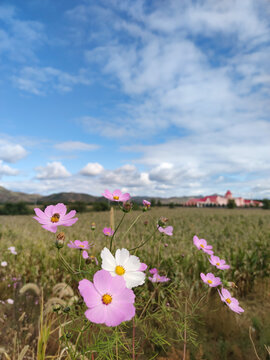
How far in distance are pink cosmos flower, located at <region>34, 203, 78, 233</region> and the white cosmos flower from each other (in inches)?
7.6

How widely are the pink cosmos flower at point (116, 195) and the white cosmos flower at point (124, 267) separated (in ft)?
1.13

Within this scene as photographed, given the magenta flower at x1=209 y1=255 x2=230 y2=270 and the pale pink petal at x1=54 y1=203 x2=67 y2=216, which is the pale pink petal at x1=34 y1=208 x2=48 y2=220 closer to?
the pale pink petal at x1=54 y1=203 x2=67 y2=216

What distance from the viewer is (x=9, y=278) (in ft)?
12.9

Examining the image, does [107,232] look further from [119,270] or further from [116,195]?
[119,270]

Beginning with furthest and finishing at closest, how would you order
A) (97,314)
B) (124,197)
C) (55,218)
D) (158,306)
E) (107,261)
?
(158,306) → (124,197) → (55,218) → (107,261) → (97,314)

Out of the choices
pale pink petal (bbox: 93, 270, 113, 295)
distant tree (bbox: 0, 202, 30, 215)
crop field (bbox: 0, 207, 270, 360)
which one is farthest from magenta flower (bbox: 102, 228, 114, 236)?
distant tree (bbox: 0, 202, 30, 215)

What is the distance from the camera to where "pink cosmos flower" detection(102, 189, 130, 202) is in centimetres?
124

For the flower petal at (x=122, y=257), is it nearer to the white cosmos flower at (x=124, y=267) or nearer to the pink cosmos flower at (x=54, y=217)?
the white cosmos flower at (x=124, y=267)

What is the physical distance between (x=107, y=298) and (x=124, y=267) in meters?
0.17

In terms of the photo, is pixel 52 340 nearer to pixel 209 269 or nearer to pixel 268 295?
pixel 209 269

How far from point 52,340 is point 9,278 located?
1.67 meters

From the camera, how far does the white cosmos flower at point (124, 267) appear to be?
0.86m

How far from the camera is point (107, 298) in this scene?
77 cm

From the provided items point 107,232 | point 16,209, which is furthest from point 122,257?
point 16,209
